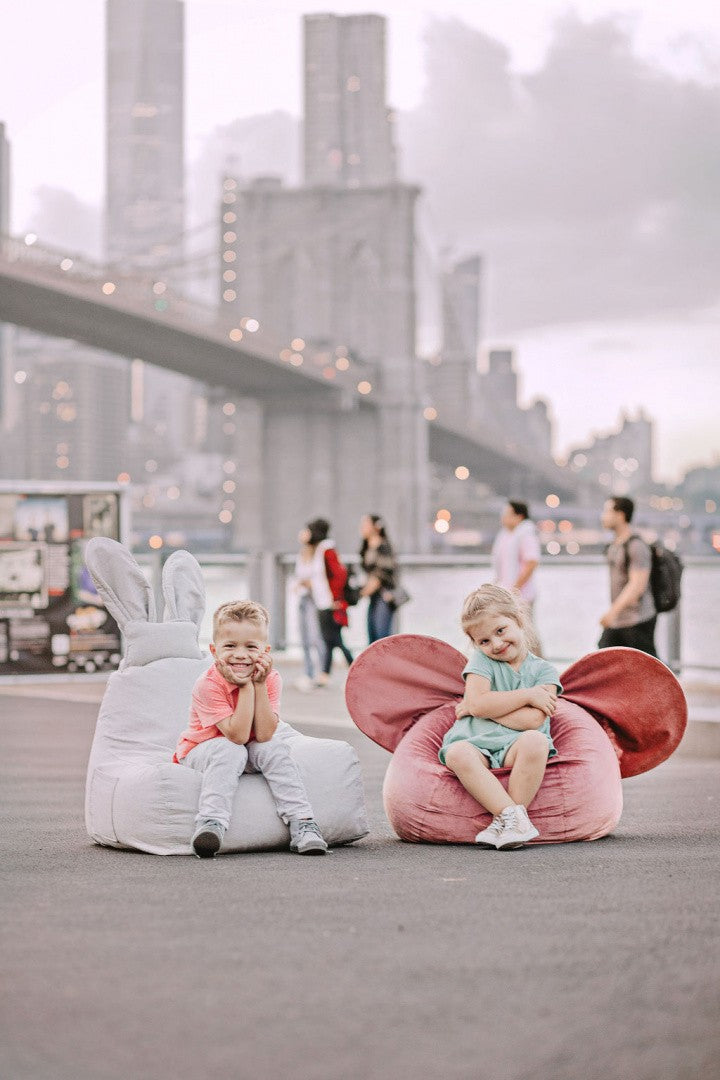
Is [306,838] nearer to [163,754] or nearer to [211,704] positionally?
[211,704]

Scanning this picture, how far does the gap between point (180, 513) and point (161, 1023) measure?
214 feet

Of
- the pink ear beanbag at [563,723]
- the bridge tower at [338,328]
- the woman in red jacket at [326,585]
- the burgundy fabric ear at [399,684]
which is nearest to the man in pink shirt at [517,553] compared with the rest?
the woman in red jacket at [326,585]

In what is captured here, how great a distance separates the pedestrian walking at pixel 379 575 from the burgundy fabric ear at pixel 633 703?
5608 mm

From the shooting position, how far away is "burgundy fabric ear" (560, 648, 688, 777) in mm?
4727

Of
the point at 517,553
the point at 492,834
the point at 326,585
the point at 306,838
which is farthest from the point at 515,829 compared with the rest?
the point at 326,585

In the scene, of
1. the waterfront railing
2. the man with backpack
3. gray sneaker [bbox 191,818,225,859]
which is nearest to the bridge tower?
the waterfront railing

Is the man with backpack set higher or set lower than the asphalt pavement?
higher

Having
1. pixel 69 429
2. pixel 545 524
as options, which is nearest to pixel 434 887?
pixel 545 524

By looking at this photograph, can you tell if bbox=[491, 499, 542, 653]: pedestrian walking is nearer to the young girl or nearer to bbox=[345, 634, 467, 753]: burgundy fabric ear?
bbox=[345, 634, 467, 753]: burgundy fabric ear

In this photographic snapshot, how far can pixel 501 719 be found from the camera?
4449 millimetres

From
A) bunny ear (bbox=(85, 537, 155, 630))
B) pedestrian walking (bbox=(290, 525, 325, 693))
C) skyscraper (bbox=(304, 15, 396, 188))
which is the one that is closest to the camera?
bunny ear (bbox=(85, 537, 155, 630))

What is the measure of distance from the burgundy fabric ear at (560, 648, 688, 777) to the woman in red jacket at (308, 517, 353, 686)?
5265 millimetres

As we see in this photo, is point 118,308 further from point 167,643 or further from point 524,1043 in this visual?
point 524,1043

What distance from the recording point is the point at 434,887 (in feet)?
12.2
